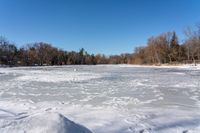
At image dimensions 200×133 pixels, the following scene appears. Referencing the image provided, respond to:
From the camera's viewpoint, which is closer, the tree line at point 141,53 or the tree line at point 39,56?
the tree line at point 141,53

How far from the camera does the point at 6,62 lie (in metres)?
74.3

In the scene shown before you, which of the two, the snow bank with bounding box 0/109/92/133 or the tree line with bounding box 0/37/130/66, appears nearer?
the snow bank with bounding box 0/109/92/133

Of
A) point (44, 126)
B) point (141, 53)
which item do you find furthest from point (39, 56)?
point (44, 126)

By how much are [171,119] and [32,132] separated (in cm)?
315

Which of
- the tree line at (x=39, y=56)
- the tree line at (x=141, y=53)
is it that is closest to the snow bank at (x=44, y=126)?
the tree line at (x=141, y=53)

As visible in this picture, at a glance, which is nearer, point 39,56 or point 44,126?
point 44,126

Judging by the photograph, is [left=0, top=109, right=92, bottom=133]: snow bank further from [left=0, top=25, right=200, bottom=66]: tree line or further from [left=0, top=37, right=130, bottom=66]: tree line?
[left=0, top=37, right=130, bottom=66]: tree line

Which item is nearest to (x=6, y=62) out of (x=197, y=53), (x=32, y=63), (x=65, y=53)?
(x=32, y=63)

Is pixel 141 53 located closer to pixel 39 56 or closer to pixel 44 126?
pixel 39 56

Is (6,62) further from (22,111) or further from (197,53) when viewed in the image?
(22,111)

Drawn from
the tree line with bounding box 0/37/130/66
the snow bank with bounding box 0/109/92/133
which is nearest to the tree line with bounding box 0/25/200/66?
the tree line with bounding box 0/37/130/66

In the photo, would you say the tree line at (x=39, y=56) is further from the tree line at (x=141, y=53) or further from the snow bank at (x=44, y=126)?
the snow bank at (x=44, y=126)

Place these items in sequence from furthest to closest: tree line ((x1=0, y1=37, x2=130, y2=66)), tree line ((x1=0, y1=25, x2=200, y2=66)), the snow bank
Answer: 1. tree line ((x1=0, y1=37, x2=130, y2=66))
2. tree line ((x1=0, y1=25, x2=200, y2=66))
3. the snow bank

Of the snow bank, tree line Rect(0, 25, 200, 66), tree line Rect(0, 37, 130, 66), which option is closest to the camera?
the snow bank
